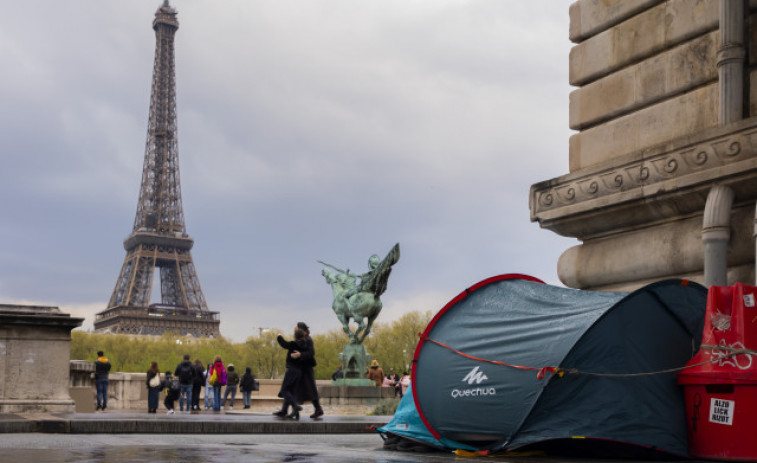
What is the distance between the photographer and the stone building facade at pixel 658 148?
924 centimetres

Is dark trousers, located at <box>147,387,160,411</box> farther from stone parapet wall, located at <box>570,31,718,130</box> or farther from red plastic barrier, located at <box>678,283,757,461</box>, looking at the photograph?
red plastic barrier, located at <box>678,283,757,461</box>

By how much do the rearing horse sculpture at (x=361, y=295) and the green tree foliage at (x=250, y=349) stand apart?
204ft

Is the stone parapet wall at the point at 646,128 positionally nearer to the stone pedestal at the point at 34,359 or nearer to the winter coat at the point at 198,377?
the stone pedestal at the point at 34,359

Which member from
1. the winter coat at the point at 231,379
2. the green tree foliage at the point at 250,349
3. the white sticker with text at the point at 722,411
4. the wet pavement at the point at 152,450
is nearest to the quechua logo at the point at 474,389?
the wet pavement at the point at 152,450

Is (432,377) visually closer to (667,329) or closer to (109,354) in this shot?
(667,329)

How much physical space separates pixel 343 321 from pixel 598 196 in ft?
81.8

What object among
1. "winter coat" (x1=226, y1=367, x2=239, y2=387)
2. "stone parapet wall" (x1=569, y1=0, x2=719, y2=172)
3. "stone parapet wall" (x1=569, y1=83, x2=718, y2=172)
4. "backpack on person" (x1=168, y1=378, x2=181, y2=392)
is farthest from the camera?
"winter coat" (x1=226, y1=367, x2=239, y2=387)

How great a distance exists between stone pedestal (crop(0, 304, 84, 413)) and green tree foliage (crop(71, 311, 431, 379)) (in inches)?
3132

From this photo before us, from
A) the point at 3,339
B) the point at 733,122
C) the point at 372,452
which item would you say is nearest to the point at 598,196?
the point at 733,122

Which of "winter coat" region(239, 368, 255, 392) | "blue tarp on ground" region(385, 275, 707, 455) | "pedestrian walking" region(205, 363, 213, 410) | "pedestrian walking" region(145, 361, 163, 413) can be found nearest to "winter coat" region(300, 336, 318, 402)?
"blue tarp on ground" region(385, 275, 707, 455)

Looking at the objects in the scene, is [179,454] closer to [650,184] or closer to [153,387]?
[650,184]

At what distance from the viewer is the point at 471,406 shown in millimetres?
9094

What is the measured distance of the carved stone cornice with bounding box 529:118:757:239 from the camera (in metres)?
9.10

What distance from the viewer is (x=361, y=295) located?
3444 cm
